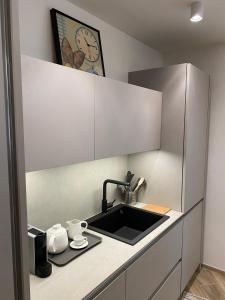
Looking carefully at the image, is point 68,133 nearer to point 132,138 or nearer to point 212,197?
point 132,138

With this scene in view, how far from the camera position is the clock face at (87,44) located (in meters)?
1.76

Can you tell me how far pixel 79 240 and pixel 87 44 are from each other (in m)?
1.43

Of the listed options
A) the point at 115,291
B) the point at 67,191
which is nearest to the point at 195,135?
the point at 67,191

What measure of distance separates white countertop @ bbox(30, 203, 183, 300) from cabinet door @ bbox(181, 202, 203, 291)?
75 cm

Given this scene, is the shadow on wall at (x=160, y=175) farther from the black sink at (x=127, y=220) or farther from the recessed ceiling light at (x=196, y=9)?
the recessed ceiling light at (x=196, y=9)

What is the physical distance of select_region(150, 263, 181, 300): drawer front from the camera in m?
1.86

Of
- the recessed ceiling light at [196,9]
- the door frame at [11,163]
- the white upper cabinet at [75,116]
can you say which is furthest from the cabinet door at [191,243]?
the door frame at [11,163]

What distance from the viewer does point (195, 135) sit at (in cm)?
227

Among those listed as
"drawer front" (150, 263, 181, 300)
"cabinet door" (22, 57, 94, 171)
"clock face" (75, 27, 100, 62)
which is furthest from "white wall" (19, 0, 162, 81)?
"drawer front" (150, 263, 181, 300)

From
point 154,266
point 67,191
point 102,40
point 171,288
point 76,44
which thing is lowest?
point 171,288

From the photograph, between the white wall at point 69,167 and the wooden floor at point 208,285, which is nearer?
the white wall at point 69,167

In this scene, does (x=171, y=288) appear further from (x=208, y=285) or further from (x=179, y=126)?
(x=179, y=126)

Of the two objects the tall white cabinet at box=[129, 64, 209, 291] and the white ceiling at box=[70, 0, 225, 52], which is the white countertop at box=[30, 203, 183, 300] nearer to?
the tall white cabinet at box=[129, 64, 209, 291]

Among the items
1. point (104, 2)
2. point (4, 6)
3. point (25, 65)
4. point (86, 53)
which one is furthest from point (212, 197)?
point (4, 6)
